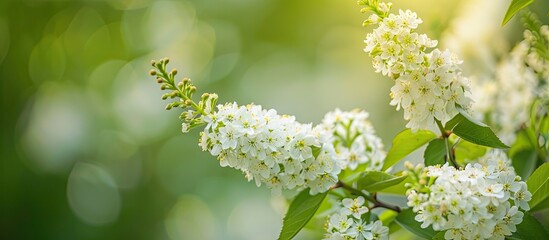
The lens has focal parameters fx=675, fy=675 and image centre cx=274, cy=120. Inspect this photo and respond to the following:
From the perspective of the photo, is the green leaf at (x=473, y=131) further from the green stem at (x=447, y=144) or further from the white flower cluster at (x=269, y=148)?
the white flower cluster at (x=269, y=148)

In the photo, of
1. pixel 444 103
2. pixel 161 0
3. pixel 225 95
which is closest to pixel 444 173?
pixel 444 103

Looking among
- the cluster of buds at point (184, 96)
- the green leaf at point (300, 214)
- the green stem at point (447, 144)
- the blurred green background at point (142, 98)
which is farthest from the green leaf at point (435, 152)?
the blurred green background at point (142, 98)

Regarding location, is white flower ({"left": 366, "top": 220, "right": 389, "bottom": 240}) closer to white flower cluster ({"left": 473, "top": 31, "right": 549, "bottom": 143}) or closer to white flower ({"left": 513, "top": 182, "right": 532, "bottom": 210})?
white flower ({"left": 513, "top": 182, "right": 532, "bottom": 210})

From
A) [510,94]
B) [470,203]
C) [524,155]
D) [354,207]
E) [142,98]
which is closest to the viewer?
[470,203]

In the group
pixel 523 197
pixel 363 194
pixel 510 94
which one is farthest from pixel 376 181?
pixel 510 94

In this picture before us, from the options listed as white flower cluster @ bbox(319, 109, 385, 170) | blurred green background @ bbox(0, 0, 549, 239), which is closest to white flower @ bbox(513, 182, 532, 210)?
white flower cluster @ bbox(319, 109, 385, 170)

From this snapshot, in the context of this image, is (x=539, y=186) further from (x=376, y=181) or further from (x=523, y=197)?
Answer: (x=376, y=181)

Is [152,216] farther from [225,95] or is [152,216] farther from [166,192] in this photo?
[225,95]
